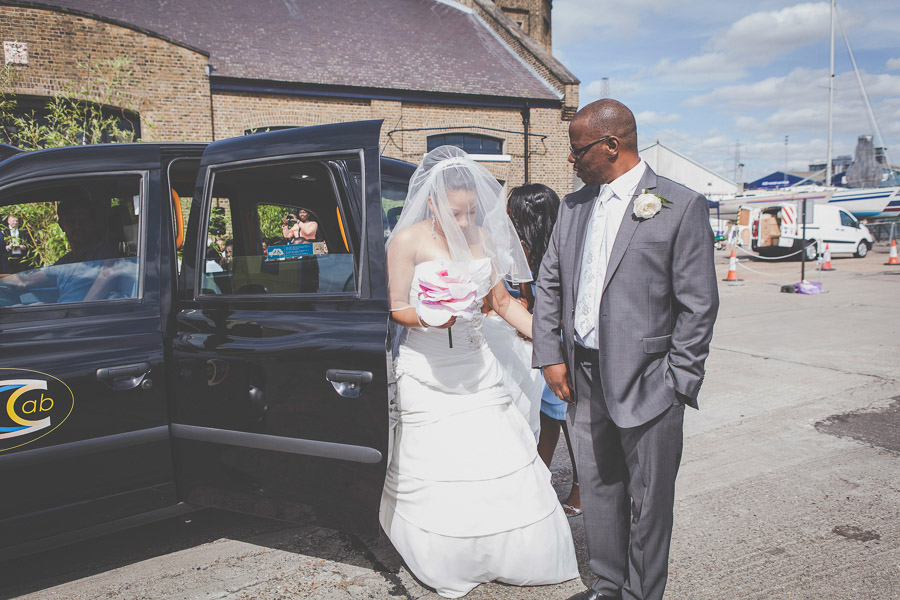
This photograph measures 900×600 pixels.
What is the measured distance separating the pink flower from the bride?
0.07ft

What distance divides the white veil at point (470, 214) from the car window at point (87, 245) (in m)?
1.32

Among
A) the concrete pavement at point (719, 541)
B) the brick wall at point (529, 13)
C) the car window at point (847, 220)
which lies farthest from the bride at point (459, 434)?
the car window at point (847, 220)

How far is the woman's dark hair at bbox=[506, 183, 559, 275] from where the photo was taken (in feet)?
10.5

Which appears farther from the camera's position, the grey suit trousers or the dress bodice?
the dress bodice

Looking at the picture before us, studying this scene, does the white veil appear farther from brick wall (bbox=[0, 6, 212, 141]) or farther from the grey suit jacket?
brick wall (bbox=[0, 6, 212, 141])

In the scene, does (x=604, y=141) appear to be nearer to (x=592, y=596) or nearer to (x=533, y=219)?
(x=533, y=219)

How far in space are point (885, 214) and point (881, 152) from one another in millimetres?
31044

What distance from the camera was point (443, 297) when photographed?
2.44m

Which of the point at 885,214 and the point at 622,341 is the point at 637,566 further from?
the point at 885,214

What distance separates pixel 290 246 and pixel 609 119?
5.18 ft

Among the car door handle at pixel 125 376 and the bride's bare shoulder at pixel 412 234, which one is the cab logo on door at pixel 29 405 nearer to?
the car door handle at pixel 125 376

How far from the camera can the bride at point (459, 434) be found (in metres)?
2.51

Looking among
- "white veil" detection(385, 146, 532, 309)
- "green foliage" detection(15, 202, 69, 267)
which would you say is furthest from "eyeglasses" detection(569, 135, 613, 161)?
"green foliage" detection(15, 202, 69, 267)

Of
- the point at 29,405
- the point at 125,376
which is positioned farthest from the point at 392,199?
the point at 29,405
